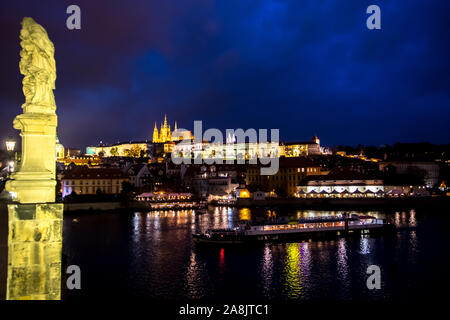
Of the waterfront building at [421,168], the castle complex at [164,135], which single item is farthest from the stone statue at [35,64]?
the castle complex at [164,135]

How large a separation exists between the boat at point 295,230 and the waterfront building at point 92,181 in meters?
21.2

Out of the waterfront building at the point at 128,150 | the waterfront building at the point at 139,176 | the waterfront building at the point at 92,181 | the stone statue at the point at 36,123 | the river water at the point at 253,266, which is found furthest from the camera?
the waterfront building at the point at 128,150

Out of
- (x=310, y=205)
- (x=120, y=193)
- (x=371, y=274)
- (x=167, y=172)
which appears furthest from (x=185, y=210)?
(x=371, y=274)

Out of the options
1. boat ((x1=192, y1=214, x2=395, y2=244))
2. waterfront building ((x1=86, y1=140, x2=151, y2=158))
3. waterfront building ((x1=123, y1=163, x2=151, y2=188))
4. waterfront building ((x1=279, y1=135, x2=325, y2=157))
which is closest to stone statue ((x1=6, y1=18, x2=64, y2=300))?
boat ((x1=192, y1=214, x2=395, y2=244))

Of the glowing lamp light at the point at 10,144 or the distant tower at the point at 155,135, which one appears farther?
the distant tower at the point at 155,135

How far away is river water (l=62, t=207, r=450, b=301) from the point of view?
10.9m

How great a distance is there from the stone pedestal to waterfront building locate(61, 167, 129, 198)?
35.3 meters

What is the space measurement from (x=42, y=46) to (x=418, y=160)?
5397 centimetres

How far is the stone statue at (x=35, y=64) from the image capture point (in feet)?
9.30

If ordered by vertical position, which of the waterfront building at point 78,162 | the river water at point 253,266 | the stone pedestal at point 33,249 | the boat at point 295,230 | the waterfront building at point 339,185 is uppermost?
the waterfront building at point 78,162

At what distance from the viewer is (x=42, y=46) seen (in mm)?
2863

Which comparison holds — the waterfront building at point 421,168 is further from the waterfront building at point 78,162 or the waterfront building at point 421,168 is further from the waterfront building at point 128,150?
the waterfront building at point 128,150
